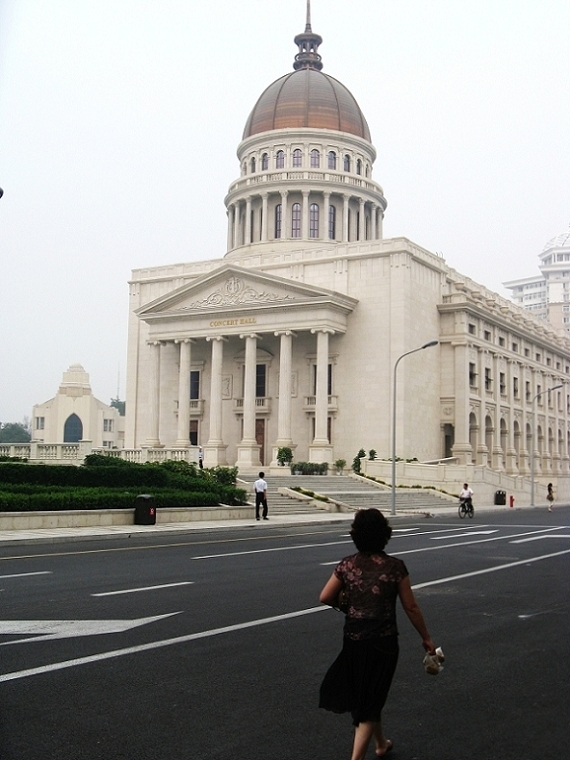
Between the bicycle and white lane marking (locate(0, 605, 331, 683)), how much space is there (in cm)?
2788

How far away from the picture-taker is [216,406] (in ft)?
198

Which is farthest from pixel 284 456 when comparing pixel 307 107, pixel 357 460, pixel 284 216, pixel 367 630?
pixel 367 630

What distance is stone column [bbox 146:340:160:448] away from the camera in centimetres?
6331

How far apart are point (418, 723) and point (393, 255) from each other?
52.9 metres

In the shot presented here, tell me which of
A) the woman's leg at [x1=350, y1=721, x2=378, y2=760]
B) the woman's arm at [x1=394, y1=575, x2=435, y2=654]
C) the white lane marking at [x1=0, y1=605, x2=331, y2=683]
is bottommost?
the white lane marking at [x1=0, y1=605, x2=331, y2=683]

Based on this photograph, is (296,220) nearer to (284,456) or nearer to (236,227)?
(236,227)

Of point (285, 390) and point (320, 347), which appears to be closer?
point (320, 347)

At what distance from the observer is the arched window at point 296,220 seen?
73.8m

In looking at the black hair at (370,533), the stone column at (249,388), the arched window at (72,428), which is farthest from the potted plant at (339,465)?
the arched window at (72,428)

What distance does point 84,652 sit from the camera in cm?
921

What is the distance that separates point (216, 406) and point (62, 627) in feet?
164

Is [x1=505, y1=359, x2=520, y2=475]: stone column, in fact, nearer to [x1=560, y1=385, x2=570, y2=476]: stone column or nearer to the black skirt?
[x1=560, y1=385, x2=570, y2=476]: stone column

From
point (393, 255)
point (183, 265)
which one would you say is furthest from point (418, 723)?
point (183, 265)

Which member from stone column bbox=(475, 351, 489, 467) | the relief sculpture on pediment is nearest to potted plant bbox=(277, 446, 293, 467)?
the relief sculpture on pediment
